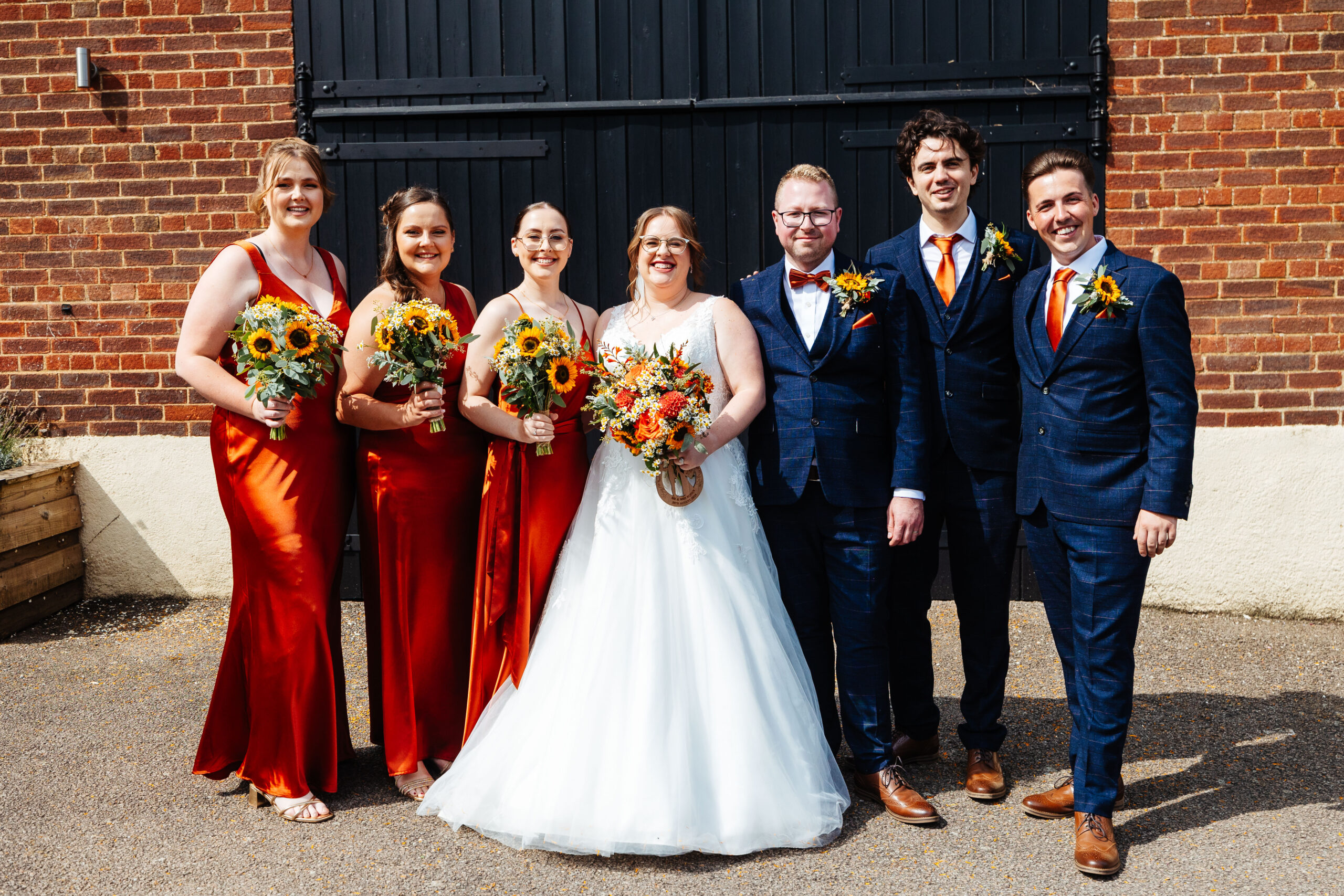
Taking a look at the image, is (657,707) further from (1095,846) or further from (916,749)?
(1095,846)

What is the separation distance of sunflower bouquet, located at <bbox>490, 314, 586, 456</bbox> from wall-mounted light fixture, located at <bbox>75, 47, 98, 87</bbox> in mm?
3898

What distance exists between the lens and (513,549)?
363 cm

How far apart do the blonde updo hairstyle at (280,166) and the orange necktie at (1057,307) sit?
8.37 ft

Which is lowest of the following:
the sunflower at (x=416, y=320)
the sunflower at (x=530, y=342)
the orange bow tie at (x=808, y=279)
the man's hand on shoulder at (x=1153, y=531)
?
the man's hand on shoulder at (x=1153, y=531)

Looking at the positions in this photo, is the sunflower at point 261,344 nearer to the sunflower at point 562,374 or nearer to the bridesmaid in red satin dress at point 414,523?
the bridesmaid in red satin dress at point 414,523

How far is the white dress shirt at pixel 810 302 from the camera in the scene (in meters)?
3.49

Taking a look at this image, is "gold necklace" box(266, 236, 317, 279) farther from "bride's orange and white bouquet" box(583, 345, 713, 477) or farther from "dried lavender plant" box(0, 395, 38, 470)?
"dried lavender plant" box(0, 395, 38, 470)

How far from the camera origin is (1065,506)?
321 cm

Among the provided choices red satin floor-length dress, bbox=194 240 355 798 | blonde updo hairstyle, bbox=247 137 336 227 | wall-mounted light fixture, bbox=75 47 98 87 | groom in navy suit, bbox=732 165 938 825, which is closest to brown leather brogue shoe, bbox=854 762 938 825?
groom in navy suit, bbox=732 165 938 825

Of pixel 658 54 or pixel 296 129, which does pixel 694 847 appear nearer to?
pixel 658 54

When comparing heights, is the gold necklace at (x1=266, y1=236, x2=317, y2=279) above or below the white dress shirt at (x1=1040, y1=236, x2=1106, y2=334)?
above

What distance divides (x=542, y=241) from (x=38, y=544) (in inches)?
151

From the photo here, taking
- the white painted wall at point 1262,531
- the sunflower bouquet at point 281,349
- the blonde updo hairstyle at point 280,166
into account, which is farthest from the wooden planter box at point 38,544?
the sunflower bouquet at point 281,349

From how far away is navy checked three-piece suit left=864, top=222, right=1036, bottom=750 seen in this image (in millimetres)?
3482
